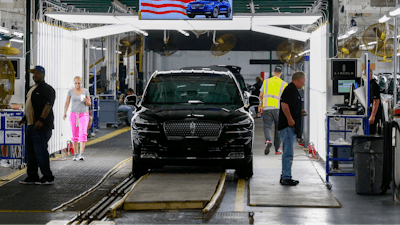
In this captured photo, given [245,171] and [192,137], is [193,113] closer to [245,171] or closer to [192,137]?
[192,137]

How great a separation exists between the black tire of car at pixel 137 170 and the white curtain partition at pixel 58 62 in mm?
3352

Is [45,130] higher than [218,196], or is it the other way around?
[45,130]

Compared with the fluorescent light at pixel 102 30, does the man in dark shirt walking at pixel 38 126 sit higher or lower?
Answer: lower

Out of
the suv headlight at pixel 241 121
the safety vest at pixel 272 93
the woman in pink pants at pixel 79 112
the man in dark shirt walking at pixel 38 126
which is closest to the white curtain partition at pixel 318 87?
the safety vest at pixel 272 93

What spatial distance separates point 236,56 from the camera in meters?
43.7

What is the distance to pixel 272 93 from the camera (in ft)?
40.4

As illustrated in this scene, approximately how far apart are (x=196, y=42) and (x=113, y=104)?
1930 centimetres

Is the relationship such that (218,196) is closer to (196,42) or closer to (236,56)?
(196,42)

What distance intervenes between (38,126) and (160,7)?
13.3 ft

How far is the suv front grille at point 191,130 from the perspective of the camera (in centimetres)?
859

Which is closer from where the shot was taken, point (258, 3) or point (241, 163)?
point (241, 163)

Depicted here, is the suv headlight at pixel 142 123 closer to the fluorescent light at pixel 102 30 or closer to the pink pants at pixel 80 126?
the pink pants at pixel 80 126

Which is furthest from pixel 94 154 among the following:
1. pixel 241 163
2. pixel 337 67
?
pixel 337 67

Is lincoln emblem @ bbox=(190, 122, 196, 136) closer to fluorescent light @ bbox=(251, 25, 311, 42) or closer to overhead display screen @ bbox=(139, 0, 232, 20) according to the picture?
overhead display screen @ bbox=(139, 0, 232, 20)
